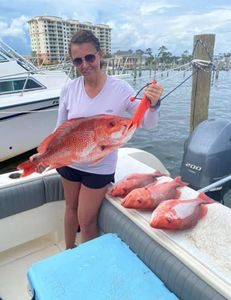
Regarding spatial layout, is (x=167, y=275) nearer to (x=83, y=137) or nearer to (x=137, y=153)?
(x=83, y=137)

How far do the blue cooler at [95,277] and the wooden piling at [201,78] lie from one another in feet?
11.7

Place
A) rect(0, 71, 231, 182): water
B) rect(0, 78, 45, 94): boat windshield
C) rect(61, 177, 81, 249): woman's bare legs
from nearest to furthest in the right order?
rect(61, 177, 81, 249): woman's bare legs
rect(0, 78, 45, 94): boat windshield
rect(0, 71, 231, 182): water

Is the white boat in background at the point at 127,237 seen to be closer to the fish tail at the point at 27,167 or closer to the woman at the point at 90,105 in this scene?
the woman at the point at 90,105

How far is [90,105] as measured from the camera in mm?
1827

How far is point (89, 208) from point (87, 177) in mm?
256

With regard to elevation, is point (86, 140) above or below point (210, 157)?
above

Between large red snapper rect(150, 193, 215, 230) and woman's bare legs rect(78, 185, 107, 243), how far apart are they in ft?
1.53

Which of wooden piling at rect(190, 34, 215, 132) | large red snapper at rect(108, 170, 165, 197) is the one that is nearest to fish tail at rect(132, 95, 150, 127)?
large red snapper at rect(108, 170, 165, 197)

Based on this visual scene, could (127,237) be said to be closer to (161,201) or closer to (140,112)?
(161,201)

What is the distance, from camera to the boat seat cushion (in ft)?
Answer: 7.88

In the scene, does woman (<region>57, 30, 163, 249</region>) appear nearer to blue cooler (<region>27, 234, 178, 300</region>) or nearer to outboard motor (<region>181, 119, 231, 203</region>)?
blue cooler (<region>27, 234, 178, 300</region>)

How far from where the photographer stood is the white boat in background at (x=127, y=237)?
1.51 m

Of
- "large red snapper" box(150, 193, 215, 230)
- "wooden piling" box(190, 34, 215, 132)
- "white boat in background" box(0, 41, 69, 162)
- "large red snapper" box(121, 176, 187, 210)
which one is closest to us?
"large red snapper" box(150, 193, 215, 230)

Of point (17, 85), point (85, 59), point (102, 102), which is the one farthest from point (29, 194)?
point (17, 85)
